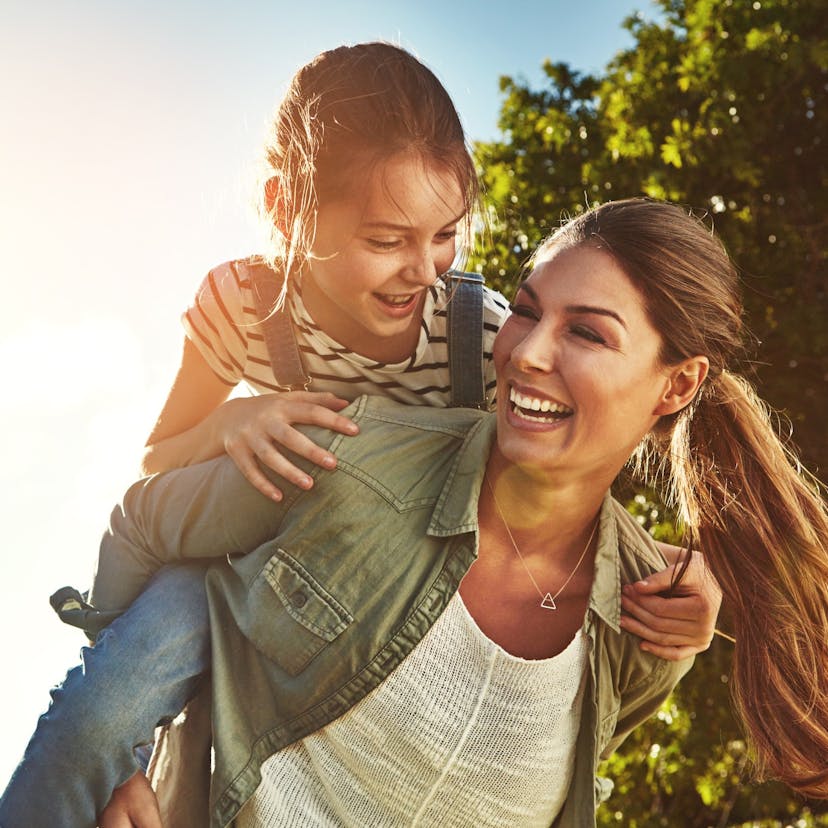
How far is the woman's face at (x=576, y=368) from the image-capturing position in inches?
88.9

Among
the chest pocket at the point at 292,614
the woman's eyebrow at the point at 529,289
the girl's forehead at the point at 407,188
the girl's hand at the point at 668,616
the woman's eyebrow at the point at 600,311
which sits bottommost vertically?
the girl's hand at the point at 668,616

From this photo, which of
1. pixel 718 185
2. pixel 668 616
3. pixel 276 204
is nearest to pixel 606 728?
pixel 668 616

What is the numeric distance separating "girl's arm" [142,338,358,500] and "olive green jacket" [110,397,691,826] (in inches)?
1.7

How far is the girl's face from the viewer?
106 inches

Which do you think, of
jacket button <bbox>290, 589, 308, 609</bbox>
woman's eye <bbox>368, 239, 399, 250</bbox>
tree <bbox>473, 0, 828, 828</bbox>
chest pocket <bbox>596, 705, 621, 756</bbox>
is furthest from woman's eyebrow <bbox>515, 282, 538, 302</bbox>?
tree <bbox>473, 0, 828, 828</bbox>

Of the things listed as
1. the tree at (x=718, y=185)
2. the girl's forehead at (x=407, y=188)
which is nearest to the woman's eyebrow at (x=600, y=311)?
the girl's forehead at (x=407, y=188)

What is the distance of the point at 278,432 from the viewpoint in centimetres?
232

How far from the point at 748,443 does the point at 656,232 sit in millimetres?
674

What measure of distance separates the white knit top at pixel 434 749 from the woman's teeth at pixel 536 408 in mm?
462

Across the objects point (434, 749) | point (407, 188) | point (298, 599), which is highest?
point (407, 188)

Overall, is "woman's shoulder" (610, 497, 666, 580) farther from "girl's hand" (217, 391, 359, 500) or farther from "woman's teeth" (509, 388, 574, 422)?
"girl's hand" (217, 391, 359, 500)

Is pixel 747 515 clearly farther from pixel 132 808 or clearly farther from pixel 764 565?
pixel 132 808

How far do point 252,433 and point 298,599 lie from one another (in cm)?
41

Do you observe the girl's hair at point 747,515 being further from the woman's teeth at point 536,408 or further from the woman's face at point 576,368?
the woman's teeth at point 536,408
